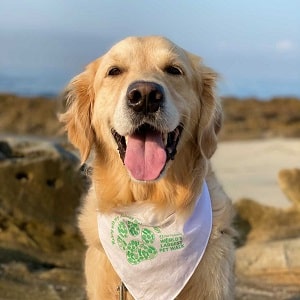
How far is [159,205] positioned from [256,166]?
1248cm

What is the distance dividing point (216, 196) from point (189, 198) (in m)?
0.34

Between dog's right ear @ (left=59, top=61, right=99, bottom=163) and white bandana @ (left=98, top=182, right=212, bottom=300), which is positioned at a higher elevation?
dog's right ear @ (left=59, top=61, right=99, bottom=163)

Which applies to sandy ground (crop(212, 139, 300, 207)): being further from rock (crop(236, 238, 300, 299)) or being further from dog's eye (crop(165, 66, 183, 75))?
dog's eye (crop(165, 66, 183, 75))

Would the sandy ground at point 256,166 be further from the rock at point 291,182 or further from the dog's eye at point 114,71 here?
the dog's eye at point 114,71

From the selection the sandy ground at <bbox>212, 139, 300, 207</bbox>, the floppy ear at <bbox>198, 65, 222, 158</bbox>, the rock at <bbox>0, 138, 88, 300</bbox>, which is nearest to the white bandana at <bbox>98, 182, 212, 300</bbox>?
the floppy ear at <bbox>198, 65, 222, 158</bbox>

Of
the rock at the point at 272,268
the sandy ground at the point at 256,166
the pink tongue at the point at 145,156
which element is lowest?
the sandy ground at the point at 256,166

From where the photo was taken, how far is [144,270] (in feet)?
15.3

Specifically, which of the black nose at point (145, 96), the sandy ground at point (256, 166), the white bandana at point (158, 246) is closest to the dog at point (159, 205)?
the white bandana at point (158, 246)

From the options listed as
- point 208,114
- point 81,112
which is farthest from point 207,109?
point 81,112

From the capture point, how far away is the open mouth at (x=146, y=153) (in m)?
4.25

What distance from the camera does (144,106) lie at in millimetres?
4145

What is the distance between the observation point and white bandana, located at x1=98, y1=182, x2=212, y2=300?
14.9 feet

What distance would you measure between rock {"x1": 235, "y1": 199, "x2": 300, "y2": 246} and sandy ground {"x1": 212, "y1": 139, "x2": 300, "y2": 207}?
5.02ft

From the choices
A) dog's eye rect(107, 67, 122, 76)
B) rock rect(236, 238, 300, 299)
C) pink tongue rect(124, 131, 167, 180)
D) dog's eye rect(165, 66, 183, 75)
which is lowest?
rock rect(236, 238, 300, 299)
